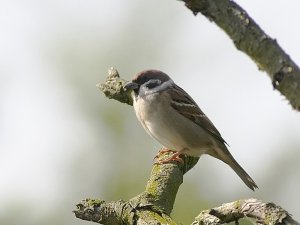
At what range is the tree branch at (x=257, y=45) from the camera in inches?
65.8

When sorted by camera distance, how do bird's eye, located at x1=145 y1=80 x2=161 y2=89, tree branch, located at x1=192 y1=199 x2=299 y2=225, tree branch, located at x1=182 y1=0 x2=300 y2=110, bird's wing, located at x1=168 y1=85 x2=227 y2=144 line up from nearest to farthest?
tree branch, located at x1=182 y1=0 x2=300 y2=110 < tree branch, located at x1=192 y1=199 x2=299 y2=225 < bird's eye, located at x1=145 y1=80 x2=161 y2=89 < bird's wing, located at x1=168 y1=85 x2=227 y2=144

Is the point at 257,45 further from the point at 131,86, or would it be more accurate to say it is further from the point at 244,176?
the point at 244,176

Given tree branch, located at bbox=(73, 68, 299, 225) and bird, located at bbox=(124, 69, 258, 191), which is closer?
tree branch, located at bbox=(73, 68, 299, 225)

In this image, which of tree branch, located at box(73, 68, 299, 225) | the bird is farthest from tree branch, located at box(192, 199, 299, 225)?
the bird

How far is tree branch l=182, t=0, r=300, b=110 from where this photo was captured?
1672 millimetres

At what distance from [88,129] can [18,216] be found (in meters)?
2.44

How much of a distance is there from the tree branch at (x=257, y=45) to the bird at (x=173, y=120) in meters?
3.80

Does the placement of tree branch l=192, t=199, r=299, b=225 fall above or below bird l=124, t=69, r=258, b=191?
below

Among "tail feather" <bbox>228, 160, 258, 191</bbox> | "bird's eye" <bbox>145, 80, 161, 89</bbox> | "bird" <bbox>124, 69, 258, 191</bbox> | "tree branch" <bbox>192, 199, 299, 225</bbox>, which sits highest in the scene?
"bird's eye" <bbox>145, 80, 161, 89</bbox>

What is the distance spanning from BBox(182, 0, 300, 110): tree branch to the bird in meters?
3.80

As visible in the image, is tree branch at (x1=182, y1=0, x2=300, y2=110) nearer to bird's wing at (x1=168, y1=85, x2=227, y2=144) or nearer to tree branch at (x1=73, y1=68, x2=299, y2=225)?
tree branch at (x1=73, y1=68, x2=299, y2=225)

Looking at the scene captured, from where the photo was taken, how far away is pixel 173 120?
6.09m

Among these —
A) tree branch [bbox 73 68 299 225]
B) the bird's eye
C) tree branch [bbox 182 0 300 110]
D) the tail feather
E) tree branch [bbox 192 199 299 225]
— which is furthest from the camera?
the bird's eye

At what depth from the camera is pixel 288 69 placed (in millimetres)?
1666
